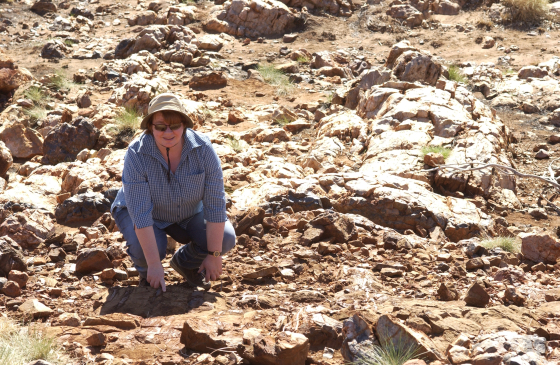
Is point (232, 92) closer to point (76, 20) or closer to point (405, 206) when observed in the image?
point (405, 206)

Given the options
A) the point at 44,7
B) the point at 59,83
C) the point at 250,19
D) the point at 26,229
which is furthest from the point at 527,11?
the point at 26,229

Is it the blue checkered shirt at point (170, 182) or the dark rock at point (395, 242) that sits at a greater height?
the blue checkered shirt at point (170, 182)

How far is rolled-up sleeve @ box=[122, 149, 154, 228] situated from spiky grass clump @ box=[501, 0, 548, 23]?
13059 millimetres

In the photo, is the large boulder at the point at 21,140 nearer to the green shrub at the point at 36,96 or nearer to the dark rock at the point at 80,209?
the green shrub at the point at 36,96

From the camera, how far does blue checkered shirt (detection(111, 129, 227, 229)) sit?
3.35 m

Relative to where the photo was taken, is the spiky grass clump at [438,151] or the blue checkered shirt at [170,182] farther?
the spiky grass clump at [438,151]

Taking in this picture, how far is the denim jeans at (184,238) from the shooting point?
3627mm

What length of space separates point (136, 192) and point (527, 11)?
1321cm

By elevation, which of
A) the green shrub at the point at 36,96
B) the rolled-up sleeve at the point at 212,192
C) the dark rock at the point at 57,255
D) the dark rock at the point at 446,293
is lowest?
the green shrub at the point at 36,96

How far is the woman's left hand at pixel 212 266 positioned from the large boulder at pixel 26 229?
73.3 inches

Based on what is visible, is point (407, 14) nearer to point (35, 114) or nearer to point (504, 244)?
point (35, 114)

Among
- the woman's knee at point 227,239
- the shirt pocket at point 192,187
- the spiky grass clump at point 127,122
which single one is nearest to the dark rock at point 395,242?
the woman's knee at point 227,239

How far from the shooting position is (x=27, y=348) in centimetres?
250

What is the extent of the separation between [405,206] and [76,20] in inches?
478
